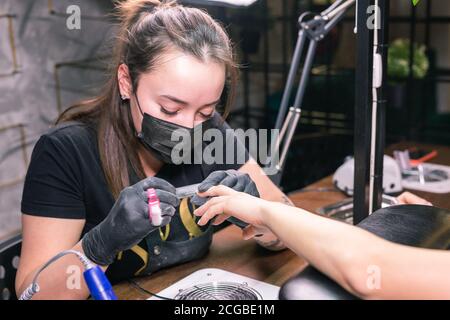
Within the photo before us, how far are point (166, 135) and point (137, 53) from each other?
129 millimetres

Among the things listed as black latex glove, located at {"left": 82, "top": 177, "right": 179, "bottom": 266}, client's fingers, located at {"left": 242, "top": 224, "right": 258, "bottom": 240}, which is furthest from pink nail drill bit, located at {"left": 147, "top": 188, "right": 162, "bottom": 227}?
client's fingers, located at {"left": 242, "top": 224, "right": 258, "bottom": 240}

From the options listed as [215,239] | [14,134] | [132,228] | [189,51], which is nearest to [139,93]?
[189,51]

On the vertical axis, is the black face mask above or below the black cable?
above

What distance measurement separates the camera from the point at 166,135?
33.1 inches

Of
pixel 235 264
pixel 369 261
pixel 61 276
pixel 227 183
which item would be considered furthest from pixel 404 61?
pixel 369 261

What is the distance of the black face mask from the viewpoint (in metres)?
0.83

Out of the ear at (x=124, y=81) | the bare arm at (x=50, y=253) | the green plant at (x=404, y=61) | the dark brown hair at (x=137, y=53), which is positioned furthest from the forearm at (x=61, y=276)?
the green plant at (x=404, y=61)

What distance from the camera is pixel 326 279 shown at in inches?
20.0

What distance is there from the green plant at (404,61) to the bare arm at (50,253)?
5.74ft

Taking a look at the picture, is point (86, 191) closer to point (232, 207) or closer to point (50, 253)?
point (50, 253)

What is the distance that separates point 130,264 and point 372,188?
40 cm

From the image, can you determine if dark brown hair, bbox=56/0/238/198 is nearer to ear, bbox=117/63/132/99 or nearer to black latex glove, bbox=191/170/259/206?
ear, bbox=117/63/132/99

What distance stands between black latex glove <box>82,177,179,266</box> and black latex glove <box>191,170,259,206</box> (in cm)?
4

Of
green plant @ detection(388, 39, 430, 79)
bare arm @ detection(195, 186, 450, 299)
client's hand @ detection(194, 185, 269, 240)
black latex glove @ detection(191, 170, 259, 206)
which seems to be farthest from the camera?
green plant @ detection(388, 39, 430, 79)
